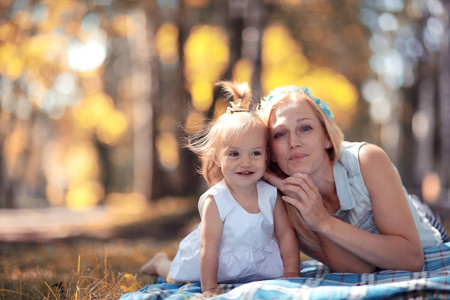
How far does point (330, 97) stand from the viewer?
1349 centimetres

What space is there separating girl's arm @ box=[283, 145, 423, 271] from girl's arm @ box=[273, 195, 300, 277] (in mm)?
175

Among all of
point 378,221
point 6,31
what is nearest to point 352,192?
point 378,221

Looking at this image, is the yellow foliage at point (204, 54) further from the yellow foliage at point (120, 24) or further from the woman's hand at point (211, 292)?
the woman's hand at point (211, 292)

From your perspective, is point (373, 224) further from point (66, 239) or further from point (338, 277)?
point (66, 239)

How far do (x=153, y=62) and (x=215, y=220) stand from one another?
8.58 m

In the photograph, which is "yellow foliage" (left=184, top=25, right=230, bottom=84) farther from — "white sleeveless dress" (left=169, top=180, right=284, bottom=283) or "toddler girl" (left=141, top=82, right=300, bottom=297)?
"white sleeveless dress" (left=169, top=180, right=284, bottom=283)

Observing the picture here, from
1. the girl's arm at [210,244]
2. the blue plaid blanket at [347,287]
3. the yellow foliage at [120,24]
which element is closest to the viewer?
the blue plaid blanket at [347,287]

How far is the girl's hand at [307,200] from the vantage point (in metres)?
2.75

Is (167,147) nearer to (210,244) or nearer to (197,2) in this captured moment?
(197,2)

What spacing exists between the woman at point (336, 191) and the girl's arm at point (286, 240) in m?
0.07

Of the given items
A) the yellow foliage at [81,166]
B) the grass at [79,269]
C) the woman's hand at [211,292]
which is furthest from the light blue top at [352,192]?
the yellow foliage at [81,166]

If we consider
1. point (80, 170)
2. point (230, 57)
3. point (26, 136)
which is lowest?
point (80, 170)

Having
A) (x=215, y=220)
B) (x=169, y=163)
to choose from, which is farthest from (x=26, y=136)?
(x=215, y=220)

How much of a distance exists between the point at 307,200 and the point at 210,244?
64cm
